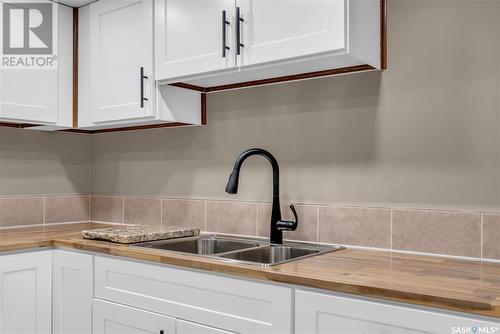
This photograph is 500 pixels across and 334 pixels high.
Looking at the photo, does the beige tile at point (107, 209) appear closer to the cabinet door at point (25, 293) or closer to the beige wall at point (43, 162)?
the beige wall at point (43, 162)

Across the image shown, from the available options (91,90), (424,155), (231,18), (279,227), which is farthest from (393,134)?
(91,90)

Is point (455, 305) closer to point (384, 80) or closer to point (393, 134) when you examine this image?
point (393, 134)

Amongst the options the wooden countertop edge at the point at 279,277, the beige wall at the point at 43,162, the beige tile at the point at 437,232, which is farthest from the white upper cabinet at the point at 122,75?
the beige tile at the point at 437,232

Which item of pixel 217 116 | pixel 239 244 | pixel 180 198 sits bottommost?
pixel 239 244

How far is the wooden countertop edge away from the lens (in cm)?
112

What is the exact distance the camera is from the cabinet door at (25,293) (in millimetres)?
2020

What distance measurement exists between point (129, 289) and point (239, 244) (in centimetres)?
53

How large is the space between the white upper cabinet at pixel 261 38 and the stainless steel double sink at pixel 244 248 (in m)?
0.73

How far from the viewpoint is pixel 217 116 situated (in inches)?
94.8

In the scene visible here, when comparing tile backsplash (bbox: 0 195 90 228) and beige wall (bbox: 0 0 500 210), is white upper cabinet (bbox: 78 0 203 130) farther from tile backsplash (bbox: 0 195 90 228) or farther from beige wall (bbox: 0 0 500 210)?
tile backsplash (bbox: 0 195 90 228)

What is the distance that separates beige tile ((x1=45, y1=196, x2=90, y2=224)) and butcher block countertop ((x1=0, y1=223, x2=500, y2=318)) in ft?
2.54

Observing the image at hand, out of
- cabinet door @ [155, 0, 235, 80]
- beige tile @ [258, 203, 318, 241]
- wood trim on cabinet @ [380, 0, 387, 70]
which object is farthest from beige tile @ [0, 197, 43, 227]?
wood trim on cabinet @ [380, 0, 387, 70]

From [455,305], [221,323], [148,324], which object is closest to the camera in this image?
[455,305]

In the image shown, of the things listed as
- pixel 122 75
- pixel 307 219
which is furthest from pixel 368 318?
pixel 122 75
